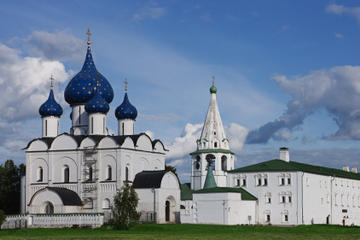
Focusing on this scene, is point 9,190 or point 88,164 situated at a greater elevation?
point 88,164

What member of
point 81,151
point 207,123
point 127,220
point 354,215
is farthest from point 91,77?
point 354,215

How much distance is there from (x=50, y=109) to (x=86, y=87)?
3.26 meters

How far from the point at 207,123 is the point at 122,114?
33.0 ft

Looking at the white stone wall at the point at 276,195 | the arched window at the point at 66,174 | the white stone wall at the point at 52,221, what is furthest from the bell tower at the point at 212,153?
the white stone wall at the point at 52,221

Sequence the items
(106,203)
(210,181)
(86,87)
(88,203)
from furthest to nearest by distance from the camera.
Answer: (210,181), (86,87), (88,203), (106,203)

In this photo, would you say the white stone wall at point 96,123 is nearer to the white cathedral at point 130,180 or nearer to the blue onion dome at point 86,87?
the white cathedral at point 130,180

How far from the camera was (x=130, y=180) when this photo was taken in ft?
168

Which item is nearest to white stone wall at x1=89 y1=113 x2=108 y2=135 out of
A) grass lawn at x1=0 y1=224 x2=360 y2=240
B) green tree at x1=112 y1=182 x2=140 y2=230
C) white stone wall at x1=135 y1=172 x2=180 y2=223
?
white stone wall at x1=135 y1=172 x2=180 y2=223

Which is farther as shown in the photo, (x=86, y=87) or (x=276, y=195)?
(x=86, y=87)

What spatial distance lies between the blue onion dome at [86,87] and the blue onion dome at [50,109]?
1.04 m

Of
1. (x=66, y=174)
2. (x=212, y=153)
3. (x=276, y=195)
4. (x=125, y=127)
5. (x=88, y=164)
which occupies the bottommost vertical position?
(x=276, y=195)

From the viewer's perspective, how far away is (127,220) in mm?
41656

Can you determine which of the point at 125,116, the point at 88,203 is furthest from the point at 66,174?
the point at 125,116

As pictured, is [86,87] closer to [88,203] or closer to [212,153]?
[88,203]
